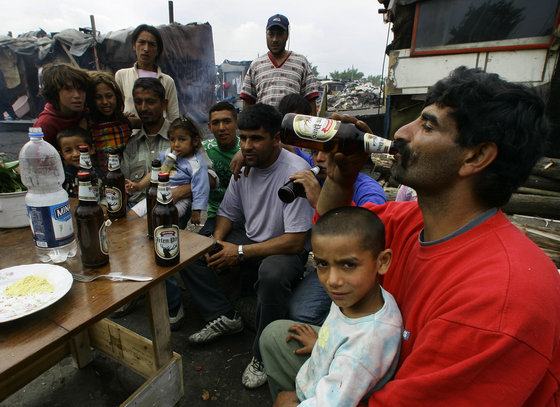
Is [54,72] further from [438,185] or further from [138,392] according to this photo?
[438,185]

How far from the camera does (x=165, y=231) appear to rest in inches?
65.6

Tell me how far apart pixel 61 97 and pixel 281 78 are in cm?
241

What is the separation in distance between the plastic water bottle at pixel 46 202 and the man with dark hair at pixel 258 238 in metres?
1.24

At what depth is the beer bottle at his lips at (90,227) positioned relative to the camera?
5.14ft

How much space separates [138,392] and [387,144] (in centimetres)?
194

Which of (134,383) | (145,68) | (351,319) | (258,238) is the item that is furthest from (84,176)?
(145,68)

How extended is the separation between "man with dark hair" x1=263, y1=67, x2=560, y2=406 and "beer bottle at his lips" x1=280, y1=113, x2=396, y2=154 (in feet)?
1.00

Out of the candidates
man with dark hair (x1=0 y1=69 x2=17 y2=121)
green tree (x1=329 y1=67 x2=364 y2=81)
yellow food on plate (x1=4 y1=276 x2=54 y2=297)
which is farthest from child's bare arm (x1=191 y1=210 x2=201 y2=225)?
green tree (x1=329 y1=67 x2=364 y2=81)

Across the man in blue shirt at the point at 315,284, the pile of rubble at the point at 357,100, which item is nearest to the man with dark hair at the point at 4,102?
the man in blue shirt at the point at 315,284

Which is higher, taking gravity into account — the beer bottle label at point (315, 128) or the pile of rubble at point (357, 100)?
the pile of rubble at point (357, 100)

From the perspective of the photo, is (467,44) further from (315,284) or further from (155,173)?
(155,173)

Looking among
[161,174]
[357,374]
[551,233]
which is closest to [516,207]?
[551,233]

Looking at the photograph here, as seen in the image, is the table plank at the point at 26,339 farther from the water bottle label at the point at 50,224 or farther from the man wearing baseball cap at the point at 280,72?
the man wearing baseball cap at the point at 280,72

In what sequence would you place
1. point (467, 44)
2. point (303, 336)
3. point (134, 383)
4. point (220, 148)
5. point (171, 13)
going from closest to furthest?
point (303, 336), point (134, 383), point (220, 148), point (467, 44), point (171, 13)
